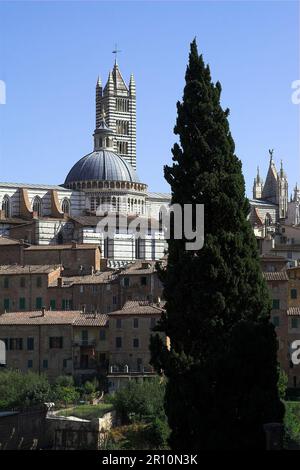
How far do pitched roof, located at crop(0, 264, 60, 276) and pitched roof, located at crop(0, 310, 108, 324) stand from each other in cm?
385

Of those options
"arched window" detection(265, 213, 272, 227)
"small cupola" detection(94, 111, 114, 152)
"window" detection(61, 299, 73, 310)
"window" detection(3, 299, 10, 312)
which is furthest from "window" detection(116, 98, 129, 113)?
"window" detection(61, 299, 73, 310)

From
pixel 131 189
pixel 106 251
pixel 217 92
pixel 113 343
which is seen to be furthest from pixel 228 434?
pixel 131 189

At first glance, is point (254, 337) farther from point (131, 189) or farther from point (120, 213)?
point (131, 189)

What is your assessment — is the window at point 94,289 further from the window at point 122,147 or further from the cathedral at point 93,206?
the window at point 122,147

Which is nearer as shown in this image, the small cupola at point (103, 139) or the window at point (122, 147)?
the small cupola at point (103, 139)

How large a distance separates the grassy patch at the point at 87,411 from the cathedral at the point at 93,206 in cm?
2268

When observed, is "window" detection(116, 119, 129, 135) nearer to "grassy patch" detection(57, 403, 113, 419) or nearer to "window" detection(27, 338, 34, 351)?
"window" detection(27, 338, 34, 351)

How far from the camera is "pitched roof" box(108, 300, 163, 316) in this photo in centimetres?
4022

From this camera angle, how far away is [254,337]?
21188 mm

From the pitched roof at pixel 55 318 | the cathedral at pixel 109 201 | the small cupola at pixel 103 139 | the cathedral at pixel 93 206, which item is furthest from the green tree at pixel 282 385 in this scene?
the small cupola at pixel 103 139

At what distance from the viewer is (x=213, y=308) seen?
22234mm

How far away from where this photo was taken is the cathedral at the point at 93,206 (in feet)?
203

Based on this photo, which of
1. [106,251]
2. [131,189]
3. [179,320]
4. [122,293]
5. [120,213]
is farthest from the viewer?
[131,189]

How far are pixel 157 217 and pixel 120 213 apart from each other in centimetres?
717
